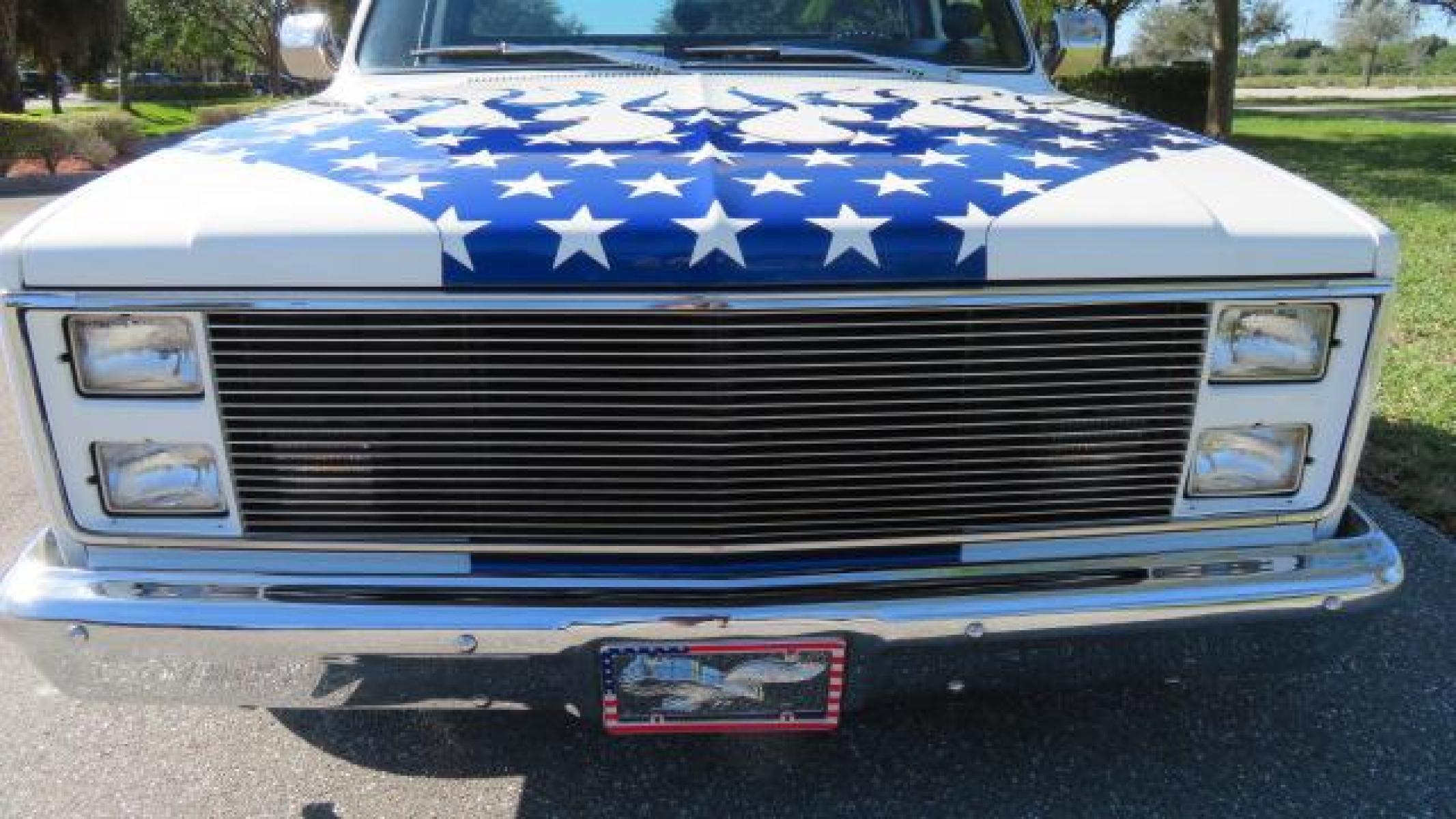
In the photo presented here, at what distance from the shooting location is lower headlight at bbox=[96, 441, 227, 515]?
1991mm

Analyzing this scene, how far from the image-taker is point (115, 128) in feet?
60.4

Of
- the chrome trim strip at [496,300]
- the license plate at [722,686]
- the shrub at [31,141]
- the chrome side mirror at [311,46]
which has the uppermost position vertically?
the chrome side mirror at [311,46]

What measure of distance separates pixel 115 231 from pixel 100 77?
3776 centimetres

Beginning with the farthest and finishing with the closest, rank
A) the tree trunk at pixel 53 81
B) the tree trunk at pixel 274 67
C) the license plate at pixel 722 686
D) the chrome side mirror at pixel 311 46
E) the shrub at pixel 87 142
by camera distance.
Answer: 1. the tree trunk at pixel 274 67
2. the tree trunk at pixel 53 81
3. the shrub at pixel 87 142
4. the chrome side mirror at pixel 311 46
5. the license plate at pixel 722 686

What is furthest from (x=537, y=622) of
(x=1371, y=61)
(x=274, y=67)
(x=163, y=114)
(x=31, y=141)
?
(x=1371, y=61)

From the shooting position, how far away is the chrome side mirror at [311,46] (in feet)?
12.2

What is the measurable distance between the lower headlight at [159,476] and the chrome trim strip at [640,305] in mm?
75

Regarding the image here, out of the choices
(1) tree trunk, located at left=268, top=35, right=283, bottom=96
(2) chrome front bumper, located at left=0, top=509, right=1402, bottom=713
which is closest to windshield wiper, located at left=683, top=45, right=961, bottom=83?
(2) chrome front bumper, located at left=0, top=509, right=1402, bottom=713

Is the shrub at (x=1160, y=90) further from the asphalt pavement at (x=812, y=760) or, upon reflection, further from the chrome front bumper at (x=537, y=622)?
the chrome front bumper at (x=537, y=622)

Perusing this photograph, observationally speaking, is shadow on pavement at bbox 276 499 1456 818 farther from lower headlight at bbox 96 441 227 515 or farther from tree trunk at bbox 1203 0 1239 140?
tree trunk at bbox 1203 0 1239 140

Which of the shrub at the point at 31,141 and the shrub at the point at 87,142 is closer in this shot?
the shrub at the point at 31,141

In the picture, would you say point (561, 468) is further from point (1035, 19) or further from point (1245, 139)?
point (1245, 139)

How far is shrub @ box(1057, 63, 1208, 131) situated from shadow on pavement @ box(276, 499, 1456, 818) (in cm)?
1808

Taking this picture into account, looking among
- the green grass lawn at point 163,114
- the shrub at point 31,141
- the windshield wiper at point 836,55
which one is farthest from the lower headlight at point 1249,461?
the green grass lawn at point 163,114
